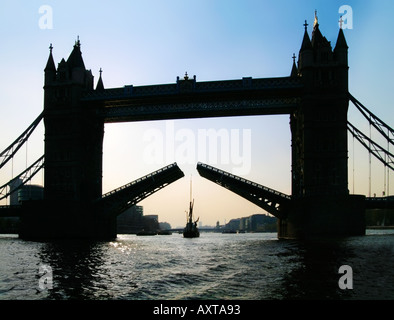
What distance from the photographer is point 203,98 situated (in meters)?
66.1

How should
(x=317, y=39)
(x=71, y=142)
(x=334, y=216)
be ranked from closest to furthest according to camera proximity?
(x=334, y=216), (x=317, y=39), (x=71, y=142)

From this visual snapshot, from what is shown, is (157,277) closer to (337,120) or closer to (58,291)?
(58,291)

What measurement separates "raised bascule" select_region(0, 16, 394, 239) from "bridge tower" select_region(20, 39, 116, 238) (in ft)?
0.43

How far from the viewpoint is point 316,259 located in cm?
3319

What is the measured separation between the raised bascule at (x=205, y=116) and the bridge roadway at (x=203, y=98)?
124 millimetres

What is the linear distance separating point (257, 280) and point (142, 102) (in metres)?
45.7

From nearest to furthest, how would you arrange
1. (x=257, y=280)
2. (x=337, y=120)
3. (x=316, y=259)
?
(x=257, y=280), (x=316, y=259), (x=337, y=120)

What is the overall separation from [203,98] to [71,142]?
18.5 m

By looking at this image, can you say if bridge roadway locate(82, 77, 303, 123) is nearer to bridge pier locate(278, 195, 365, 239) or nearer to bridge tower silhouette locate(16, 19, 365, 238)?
bridge tower silhouette locate(16, 19, 365, 238)

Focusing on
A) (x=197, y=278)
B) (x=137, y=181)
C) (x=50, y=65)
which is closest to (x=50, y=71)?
(x=50, y=65)

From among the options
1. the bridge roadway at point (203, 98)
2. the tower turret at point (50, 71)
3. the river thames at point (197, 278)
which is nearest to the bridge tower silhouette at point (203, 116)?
the tower turret at point (50, 71)

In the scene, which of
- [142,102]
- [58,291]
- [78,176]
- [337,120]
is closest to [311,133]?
[337,120]

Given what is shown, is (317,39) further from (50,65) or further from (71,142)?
(50,65)

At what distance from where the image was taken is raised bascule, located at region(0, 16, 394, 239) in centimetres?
6197
